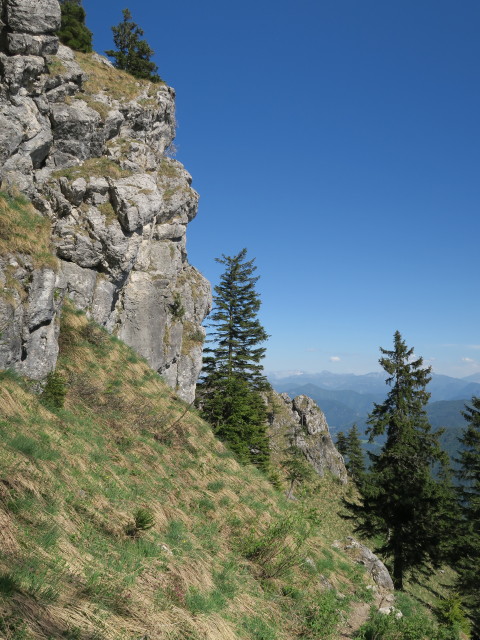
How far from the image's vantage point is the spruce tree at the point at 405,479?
1975 centimetres

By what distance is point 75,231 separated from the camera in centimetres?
2327

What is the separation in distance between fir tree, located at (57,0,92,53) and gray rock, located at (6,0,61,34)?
36.9 feet

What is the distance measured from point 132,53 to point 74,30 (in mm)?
5639

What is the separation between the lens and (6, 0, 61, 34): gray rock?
2145cm

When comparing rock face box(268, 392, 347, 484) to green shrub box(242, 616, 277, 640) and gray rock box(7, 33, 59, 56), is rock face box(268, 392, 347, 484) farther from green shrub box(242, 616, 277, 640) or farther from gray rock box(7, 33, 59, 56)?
gray rock box(7, 33, 59, 56)

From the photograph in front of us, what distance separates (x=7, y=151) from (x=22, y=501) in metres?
17.5

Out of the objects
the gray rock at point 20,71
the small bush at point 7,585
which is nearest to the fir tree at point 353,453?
the gray rock at point 20,71

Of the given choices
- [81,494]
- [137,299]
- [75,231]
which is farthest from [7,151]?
[81,494]

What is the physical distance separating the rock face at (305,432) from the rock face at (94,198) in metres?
17.2

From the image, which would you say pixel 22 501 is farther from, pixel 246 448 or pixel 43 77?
pixel 43 77

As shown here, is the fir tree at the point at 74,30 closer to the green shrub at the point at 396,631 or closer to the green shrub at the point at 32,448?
the green shrub at the point at 32,448

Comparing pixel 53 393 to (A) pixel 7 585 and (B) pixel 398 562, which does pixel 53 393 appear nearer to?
(A) pixel 7 585

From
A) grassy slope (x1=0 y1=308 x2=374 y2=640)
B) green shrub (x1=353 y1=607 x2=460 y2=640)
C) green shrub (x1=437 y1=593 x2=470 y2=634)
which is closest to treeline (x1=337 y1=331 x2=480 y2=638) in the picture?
green shrub (x1=437 y1=593 x2=470 y2=634)

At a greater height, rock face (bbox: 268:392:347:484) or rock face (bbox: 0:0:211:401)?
rock face (bbox: 0:0:211:401)
